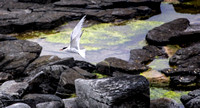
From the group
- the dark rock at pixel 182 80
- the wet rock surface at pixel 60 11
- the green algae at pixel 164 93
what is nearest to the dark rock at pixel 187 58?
the dark rock at pixel 182 80

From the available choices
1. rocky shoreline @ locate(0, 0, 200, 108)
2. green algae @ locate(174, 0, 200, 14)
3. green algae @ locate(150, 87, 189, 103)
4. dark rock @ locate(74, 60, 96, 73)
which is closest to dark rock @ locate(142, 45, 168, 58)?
rocky shoreline @ locate(0, 0, 200, 108)

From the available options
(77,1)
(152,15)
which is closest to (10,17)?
(77,1)

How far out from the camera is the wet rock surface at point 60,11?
9.24 metres

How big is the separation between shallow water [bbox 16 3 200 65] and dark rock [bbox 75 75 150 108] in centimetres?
276

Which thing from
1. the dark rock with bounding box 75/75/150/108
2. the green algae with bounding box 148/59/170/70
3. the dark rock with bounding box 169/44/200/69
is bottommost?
the green algae with bounding box 148/59/170/70

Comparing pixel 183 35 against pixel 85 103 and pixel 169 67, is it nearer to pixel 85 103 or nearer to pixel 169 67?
pixel 169 67

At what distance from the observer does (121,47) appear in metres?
7.59

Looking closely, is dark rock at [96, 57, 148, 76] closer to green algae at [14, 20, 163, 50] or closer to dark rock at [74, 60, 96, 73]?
dark rock at [74, 60, 96, 73]

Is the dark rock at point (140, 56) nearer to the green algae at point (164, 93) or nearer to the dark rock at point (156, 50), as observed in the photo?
the dark rock at point (156, 50)

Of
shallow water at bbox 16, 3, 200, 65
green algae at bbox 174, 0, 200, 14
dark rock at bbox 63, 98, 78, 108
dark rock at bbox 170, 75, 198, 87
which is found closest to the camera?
dark rock at bbox 63, 98, 78, 108

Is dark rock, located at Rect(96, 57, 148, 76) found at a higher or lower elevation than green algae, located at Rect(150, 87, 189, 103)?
higher

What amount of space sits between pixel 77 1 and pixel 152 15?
225 cm

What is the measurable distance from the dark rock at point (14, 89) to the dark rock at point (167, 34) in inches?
132

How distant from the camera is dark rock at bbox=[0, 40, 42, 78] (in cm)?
623
